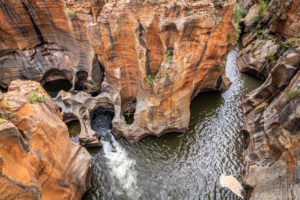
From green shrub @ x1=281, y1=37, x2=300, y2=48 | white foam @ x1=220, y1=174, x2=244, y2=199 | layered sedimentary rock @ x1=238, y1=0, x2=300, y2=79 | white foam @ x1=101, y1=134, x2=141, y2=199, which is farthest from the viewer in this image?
layered sedimentary rock @ x1=238, y1=0, x2=300, y2=79

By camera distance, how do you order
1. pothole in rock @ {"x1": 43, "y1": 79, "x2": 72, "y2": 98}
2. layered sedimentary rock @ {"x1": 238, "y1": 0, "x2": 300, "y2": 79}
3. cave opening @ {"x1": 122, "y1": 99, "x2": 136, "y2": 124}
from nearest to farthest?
1. cave opening @ {"x1": 122, "y1": 99, "x2": 136, "y2": 124}
2. layered sedimentary rock @ {"x1": 238, "y1": 0, "x2": 300, "y2": 79}
3. pothole in rock @ {"x1": 43, "y1": 79, "x2": 72, "y2": 98}

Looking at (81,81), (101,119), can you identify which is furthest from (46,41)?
(101,119)

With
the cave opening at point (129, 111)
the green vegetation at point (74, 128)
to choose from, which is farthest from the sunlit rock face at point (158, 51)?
the green vegetation at point (74, 128)

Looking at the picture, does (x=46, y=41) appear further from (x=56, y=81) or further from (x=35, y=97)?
(x=35, y=97)

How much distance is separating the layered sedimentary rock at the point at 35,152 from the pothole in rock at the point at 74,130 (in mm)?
3691

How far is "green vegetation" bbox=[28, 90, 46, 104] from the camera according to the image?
7.00 metres

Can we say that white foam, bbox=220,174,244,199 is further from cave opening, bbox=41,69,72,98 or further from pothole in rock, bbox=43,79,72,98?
cave opening, bbox=41,69,72,98

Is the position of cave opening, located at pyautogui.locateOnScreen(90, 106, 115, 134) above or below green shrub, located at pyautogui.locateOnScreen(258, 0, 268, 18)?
below

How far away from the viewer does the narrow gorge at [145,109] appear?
705 cm

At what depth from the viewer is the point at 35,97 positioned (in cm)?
709

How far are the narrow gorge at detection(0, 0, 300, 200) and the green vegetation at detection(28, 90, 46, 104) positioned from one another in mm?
35

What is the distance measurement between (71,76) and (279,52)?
20918 mm

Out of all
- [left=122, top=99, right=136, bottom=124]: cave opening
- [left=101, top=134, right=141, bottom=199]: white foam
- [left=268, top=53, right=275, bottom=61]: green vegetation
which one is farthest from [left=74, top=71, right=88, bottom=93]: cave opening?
[left=268, top=53, right=275, bottom=61]: green vegetation

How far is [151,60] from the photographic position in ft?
37.7
